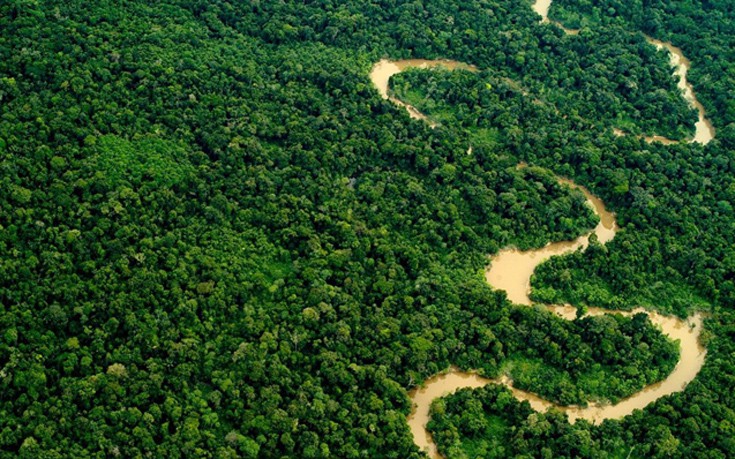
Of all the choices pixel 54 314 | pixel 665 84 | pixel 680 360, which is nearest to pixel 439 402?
pixel 680 360

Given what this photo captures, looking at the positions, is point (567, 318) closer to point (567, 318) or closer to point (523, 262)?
point (567, 318)

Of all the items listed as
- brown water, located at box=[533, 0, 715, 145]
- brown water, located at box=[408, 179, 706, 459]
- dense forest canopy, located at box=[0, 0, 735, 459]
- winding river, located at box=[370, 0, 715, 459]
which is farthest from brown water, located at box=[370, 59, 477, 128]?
brown water, located at box=[408, 179, 706, 459]

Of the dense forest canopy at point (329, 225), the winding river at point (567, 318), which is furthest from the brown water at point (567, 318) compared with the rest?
the dense forest canopy at point (329, 225)

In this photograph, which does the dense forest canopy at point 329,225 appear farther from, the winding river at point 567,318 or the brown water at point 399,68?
the brown water at point 399,68

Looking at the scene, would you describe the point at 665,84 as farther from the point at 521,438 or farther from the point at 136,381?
the point at 136,381

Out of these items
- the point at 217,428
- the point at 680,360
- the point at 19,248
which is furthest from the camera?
the point at 680,360

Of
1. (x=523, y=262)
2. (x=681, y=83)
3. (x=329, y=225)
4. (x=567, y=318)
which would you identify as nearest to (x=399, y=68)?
(x=329, y=225)

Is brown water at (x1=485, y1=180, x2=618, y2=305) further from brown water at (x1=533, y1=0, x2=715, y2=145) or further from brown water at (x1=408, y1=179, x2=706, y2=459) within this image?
brown water at (x1=533, y1=0, x2=715, y2=145)

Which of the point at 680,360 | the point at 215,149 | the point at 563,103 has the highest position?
the point at 563,103
